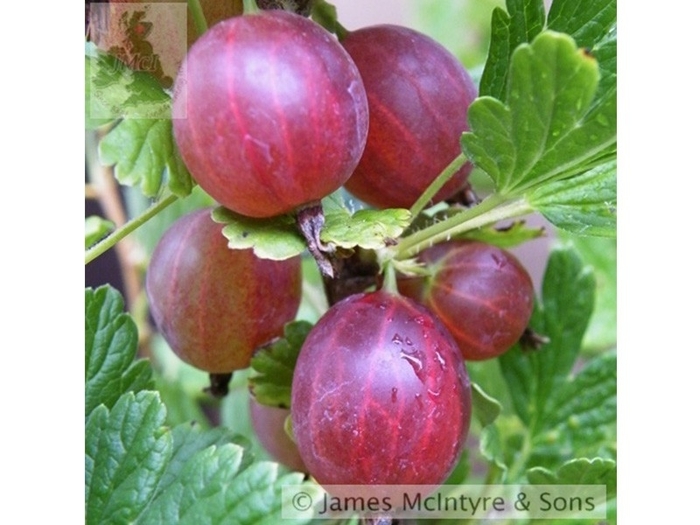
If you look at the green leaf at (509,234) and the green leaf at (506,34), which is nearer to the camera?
the green leaf at (506,34)

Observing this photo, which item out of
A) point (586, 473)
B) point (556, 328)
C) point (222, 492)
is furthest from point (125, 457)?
point (556, 328)

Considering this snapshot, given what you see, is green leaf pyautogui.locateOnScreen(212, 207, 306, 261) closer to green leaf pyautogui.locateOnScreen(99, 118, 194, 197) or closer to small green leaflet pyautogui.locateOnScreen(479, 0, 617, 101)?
green leaf pyautogui.locateOnScreen(99, 118, 194, 197)

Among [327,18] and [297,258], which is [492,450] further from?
[327,18]

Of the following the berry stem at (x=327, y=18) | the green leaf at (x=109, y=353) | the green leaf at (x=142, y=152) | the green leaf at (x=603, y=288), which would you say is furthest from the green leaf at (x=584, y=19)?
the green leaf at (x=603, y=288)

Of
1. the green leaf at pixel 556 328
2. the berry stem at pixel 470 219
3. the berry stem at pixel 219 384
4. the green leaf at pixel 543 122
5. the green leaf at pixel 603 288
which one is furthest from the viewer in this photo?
the green leaf at pixel 603 288

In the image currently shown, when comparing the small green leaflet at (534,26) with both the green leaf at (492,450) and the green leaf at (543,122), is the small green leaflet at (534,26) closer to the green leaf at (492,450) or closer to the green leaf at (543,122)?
the green leaf at (543,122)

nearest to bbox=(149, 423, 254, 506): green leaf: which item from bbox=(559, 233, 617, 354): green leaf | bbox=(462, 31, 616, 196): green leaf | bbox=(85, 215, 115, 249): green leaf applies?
bbox=(85, 215, 115, 249): green leaf

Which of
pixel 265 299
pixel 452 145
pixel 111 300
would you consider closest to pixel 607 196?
pixel 452 145
